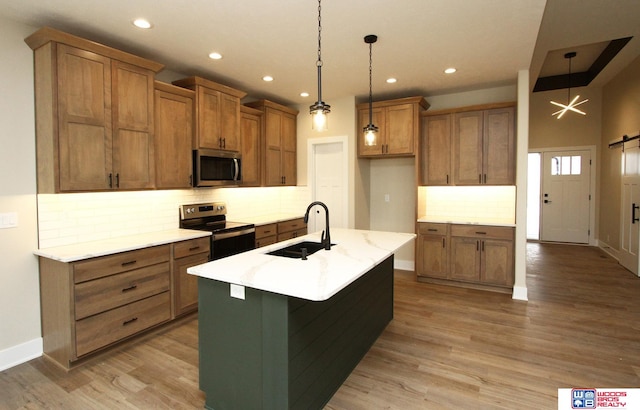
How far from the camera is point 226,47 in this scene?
3.27 metres

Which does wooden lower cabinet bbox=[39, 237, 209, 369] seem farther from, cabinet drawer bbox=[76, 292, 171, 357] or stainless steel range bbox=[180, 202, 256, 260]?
stainless steel range bbox=[180, 202, 256, 260]

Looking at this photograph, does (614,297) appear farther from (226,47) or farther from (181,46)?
(181,46)

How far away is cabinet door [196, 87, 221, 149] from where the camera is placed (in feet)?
12.4

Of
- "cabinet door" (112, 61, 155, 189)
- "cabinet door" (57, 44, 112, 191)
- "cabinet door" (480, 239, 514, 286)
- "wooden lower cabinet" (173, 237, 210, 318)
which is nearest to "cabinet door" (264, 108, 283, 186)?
"wooden lower cabinet" (173, 237, 210, 318)

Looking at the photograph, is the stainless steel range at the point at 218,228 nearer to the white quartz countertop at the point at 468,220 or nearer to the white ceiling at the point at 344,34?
the white ceiling at the point at 344,34

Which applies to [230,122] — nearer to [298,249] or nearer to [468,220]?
[298,249]

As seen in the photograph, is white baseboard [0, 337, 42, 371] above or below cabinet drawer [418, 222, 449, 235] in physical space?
below

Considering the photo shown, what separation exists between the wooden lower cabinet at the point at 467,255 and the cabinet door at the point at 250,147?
2.42 meters

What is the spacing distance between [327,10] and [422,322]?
2969mm

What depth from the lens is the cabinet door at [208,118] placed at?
3791mm

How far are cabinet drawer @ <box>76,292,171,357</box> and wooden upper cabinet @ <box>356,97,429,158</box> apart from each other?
3.37m

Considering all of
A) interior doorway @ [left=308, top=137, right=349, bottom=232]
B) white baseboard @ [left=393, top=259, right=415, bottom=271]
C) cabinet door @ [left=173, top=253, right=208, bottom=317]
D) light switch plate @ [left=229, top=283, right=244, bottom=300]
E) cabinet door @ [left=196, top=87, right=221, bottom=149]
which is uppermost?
cabinet door @ [left=196, top=87, right=221, bottom=149]

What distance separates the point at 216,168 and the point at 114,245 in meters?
1.48

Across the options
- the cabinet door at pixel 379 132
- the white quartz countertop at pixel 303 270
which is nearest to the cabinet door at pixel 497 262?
the cabinet door at pixel 379 132
